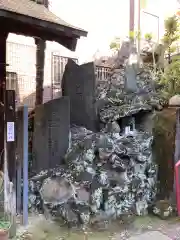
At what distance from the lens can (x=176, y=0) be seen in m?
16.8

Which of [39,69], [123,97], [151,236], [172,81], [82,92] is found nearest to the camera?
[151,236]

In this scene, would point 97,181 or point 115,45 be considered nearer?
point 97,181

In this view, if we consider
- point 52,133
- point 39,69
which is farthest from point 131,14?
point 52,133

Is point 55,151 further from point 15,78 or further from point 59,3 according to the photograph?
point 59,3

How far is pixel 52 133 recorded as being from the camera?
5832 mm

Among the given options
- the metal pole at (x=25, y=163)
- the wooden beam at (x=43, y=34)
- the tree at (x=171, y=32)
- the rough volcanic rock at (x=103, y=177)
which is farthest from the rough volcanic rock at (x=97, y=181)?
the tree at (x=171, y=32)

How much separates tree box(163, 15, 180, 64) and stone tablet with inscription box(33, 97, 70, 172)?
17.9 feet

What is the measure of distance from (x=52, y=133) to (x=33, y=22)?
2269 mm

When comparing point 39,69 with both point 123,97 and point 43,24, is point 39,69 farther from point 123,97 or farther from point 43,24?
point 43,24

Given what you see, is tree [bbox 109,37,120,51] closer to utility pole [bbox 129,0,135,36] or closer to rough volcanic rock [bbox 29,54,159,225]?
utility pole [bbox 129,0,135,36]

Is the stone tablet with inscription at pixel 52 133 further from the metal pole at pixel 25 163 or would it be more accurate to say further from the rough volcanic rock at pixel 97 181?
the metal pole at pixel 25 163

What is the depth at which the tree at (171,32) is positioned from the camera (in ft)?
31.6

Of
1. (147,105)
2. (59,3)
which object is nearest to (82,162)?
(147,105)

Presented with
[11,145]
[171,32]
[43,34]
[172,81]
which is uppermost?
[171,32]
